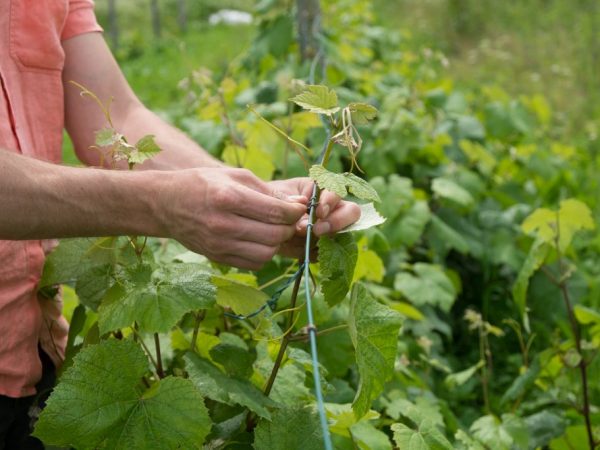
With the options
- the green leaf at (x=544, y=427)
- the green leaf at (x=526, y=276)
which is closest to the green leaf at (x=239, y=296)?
the green leaf at (x=526, y=276)

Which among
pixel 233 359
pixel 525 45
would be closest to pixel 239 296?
pixel 233 359

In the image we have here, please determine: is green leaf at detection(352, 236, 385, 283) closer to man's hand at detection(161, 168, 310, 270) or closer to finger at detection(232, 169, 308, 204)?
finger at detection(232, 169, 308, 204)

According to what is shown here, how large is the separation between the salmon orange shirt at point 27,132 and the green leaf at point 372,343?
2.03 ft

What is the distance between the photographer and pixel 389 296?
2.87 m

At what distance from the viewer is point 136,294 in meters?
1.29

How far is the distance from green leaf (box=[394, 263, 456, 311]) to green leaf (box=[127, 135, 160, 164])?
5.15 ft

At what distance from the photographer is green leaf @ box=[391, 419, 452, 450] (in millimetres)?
1466

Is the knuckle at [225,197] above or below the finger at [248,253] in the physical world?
above

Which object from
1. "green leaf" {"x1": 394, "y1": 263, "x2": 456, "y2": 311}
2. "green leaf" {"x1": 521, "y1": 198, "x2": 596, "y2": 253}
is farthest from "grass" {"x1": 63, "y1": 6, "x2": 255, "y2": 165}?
"green leaf" {"x1": 521, "y1": 198, "x2": 596, "y2": 253}

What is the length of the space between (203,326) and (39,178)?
0.61 metres

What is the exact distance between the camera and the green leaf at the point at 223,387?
129 cm

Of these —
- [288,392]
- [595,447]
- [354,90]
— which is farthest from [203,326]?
[354,90]

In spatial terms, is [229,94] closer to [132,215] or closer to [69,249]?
[69,249]

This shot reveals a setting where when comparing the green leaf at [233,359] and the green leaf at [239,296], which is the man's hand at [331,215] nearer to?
the green leaf at [239,296]
